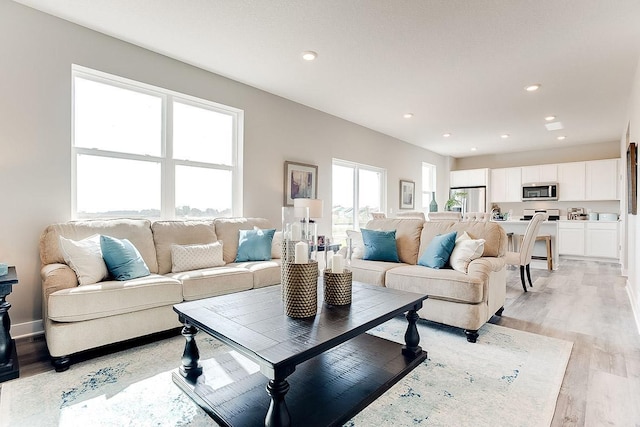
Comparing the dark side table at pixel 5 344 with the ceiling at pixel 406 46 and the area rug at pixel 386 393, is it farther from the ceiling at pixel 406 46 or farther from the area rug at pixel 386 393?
the ceiling at pixel 406 46

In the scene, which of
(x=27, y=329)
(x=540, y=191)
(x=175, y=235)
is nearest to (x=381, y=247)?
(x=175, y=235)

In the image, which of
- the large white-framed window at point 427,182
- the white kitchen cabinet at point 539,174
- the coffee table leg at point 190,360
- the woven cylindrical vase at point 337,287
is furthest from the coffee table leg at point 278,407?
the white kitchen cabinet at point 539,174

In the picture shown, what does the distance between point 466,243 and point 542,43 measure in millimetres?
2020

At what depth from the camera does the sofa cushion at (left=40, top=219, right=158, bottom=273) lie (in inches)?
104

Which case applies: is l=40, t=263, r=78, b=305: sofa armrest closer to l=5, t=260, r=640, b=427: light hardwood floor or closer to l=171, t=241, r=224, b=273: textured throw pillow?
l=5, t=260, r=640, b=427: light hardwood floor

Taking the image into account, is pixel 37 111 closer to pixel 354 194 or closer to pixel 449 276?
pixel 449 276

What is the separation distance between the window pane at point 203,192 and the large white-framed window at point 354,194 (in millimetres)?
2060

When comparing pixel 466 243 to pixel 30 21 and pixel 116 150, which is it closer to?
pixel 116 150

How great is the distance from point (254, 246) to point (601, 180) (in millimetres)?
7768

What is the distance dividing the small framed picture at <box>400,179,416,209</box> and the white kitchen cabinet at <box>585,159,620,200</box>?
3.78 meters

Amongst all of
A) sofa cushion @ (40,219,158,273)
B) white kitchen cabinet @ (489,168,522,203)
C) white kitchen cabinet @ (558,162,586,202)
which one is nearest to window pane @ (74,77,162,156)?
sofa cushion @ (40,219,158,273)

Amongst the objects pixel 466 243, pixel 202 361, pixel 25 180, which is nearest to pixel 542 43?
pixel 466 243

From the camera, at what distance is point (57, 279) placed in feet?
7.55

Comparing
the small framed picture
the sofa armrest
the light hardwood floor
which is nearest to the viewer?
the light hardwood floor
